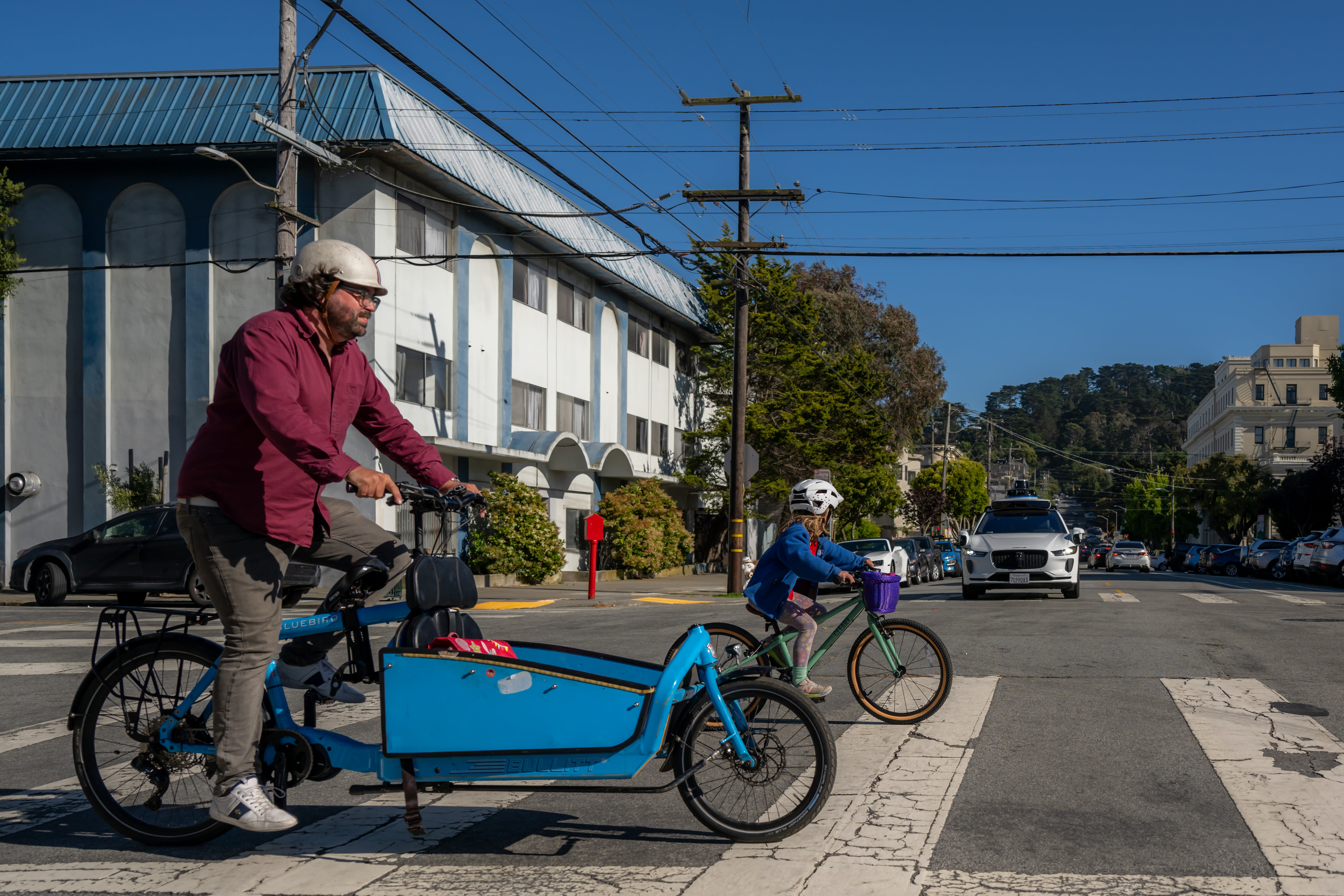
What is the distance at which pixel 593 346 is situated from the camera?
35.1 m

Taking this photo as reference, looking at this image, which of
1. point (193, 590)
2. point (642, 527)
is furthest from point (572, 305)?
point (193, 590)

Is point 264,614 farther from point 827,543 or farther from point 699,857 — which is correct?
point 827,543

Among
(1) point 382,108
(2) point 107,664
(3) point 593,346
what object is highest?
(1) point 382,108

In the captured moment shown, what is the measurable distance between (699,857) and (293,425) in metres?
2.10

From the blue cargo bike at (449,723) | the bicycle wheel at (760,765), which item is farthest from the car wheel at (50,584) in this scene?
the bicycle wheel at (760,765)

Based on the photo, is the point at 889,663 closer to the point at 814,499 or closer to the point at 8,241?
the point at 814,499

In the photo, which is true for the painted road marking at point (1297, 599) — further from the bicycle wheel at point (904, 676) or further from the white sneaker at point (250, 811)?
the white sneaker at point (250, 811)

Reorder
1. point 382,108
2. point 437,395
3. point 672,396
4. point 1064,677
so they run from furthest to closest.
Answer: point 672,396
point 437,395
point 382,108
point 1064,677

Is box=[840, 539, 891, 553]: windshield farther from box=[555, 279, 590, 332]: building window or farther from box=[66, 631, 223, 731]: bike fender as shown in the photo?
box=[66, 631, 223, 731]: bike fender

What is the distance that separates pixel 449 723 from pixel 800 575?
291 centimetres

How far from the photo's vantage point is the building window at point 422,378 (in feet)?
80.4

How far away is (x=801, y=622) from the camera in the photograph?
22.3ft

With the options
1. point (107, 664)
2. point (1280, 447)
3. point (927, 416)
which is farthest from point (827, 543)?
point (1280, 447)

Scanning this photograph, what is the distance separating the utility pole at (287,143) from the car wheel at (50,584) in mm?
5720
